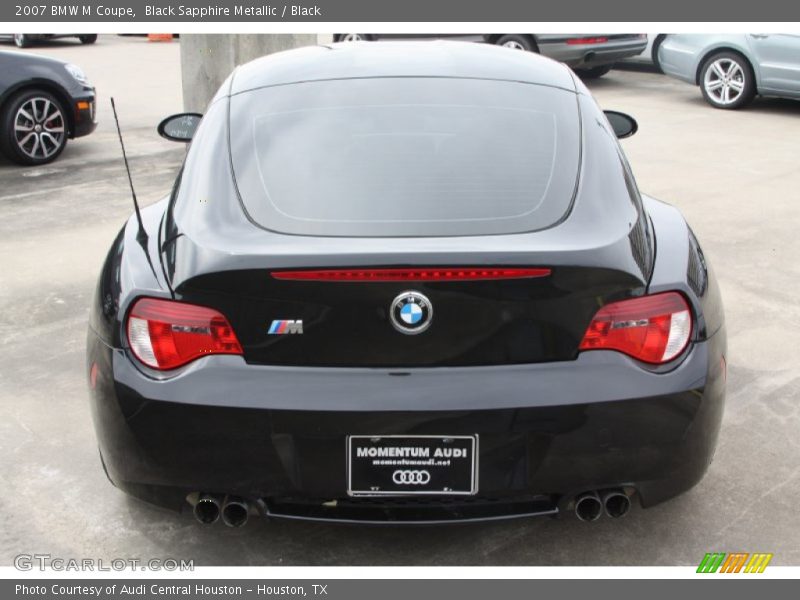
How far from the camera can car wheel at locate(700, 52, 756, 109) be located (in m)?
12.4

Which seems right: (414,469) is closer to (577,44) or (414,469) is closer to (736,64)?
(736,64)

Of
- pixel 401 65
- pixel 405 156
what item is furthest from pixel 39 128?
pixel 405 156

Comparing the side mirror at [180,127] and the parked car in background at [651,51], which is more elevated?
the side mirror at [180,127]

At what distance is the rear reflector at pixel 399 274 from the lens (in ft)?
9.18

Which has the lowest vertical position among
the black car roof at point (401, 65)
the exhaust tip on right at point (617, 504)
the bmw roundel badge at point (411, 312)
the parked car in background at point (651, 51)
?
the parked car in background at point (651, 51)

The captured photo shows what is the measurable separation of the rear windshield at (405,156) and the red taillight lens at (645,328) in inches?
13.4

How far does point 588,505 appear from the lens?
10.0 feet

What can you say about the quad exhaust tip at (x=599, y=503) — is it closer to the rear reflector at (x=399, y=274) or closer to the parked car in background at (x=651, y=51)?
the rear reflector at (x=399, y=274)

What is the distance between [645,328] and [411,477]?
0.77m

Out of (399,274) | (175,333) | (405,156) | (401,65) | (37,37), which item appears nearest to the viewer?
(399,274)

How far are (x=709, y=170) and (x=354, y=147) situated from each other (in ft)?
21.4

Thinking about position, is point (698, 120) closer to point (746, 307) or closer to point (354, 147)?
point (746, 307)

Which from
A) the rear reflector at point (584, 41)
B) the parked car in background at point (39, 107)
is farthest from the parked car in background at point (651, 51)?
the parked car in background at point (39, 107)

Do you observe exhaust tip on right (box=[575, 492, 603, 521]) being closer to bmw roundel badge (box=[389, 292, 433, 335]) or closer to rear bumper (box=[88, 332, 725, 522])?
rear bumper (box=[88, 332, 725, 522])
